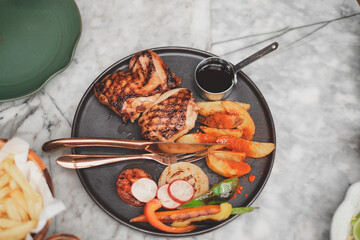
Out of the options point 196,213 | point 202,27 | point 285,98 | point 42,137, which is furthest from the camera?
point 202,27

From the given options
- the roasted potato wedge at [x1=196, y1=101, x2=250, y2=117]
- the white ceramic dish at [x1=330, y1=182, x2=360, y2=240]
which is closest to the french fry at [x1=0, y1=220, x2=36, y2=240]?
the roasted potato wedge at [x1=196, y1=101, x2=250, y2=117]

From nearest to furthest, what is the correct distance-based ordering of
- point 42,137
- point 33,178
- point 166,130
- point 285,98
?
point 33,178
point 166,130
point 42,137
point 285,98

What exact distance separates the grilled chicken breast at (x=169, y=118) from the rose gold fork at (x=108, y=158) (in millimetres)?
126

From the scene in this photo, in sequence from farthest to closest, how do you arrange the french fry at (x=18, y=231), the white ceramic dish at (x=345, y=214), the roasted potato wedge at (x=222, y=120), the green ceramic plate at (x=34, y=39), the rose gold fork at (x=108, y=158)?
1. the green ceramic plate at (x=34, y=39)
2. the roasted potato wedge at (x=222, y=120)
3. the rose gold fork at (x=108, y=158)
4. the white ceramic dish at (x=345, y=214)
5. the french fry at (x=18, y=231)

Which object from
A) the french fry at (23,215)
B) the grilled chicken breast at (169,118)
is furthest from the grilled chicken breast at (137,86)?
the french fry at (23,215)

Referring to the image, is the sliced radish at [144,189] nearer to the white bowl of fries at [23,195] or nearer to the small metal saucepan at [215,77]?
the white bowl of fries at [23,195]

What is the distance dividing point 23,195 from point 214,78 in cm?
144

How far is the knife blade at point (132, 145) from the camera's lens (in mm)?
1945

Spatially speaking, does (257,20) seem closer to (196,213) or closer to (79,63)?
(79,63)

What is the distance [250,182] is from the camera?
2076 millimetres

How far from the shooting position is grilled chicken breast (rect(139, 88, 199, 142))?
6.80ft

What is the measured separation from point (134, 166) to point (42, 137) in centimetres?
78

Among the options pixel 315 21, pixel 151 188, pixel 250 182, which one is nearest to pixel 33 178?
pixel 151 188

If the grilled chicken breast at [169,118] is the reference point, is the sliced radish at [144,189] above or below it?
below
